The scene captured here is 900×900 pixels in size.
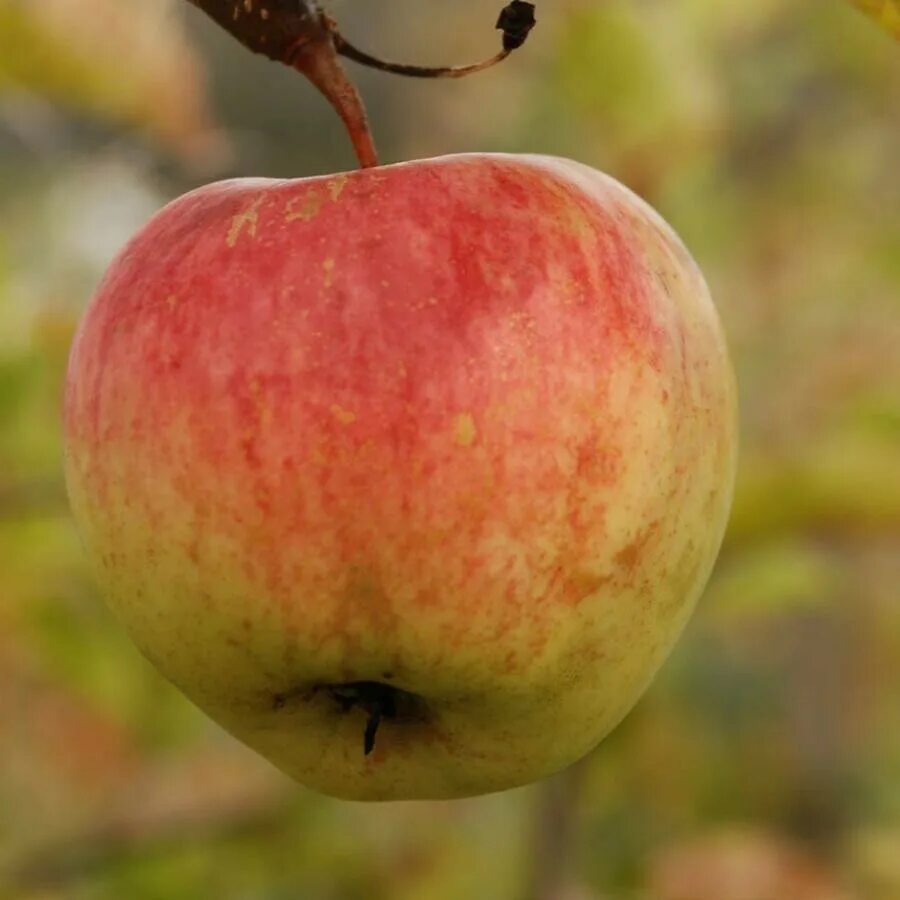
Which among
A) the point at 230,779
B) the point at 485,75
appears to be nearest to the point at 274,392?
the point at 230,779

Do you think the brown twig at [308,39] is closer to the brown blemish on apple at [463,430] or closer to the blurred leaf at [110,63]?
the brown blemish on apple at [463,430]

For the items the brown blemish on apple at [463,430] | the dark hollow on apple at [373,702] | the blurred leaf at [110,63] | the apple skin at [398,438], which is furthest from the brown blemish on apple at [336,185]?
the blurred leaf at [110,63]

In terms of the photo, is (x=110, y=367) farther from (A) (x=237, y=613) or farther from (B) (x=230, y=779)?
(B) (x=230, y=779)

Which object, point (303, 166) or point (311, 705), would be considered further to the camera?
point (303, 166)

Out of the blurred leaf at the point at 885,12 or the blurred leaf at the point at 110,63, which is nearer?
the blurred leaf at the point at 885,12

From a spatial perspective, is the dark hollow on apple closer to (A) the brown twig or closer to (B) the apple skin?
(B) the apple skin

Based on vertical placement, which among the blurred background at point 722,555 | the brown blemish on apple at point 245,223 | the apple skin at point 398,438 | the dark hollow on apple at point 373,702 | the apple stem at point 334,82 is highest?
the apple stem at point 334,82

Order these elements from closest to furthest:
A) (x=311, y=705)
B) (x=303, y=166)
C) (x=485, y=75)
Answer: (x=311, y=705), (x=485, y=75), (x=303, y=166)

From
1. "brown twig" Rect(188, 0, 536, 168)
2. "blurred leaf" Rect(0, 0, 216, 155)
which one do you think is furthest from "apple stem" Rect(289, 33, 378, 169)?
"blurred leaf" Rect(0, 0, 216, 155)
